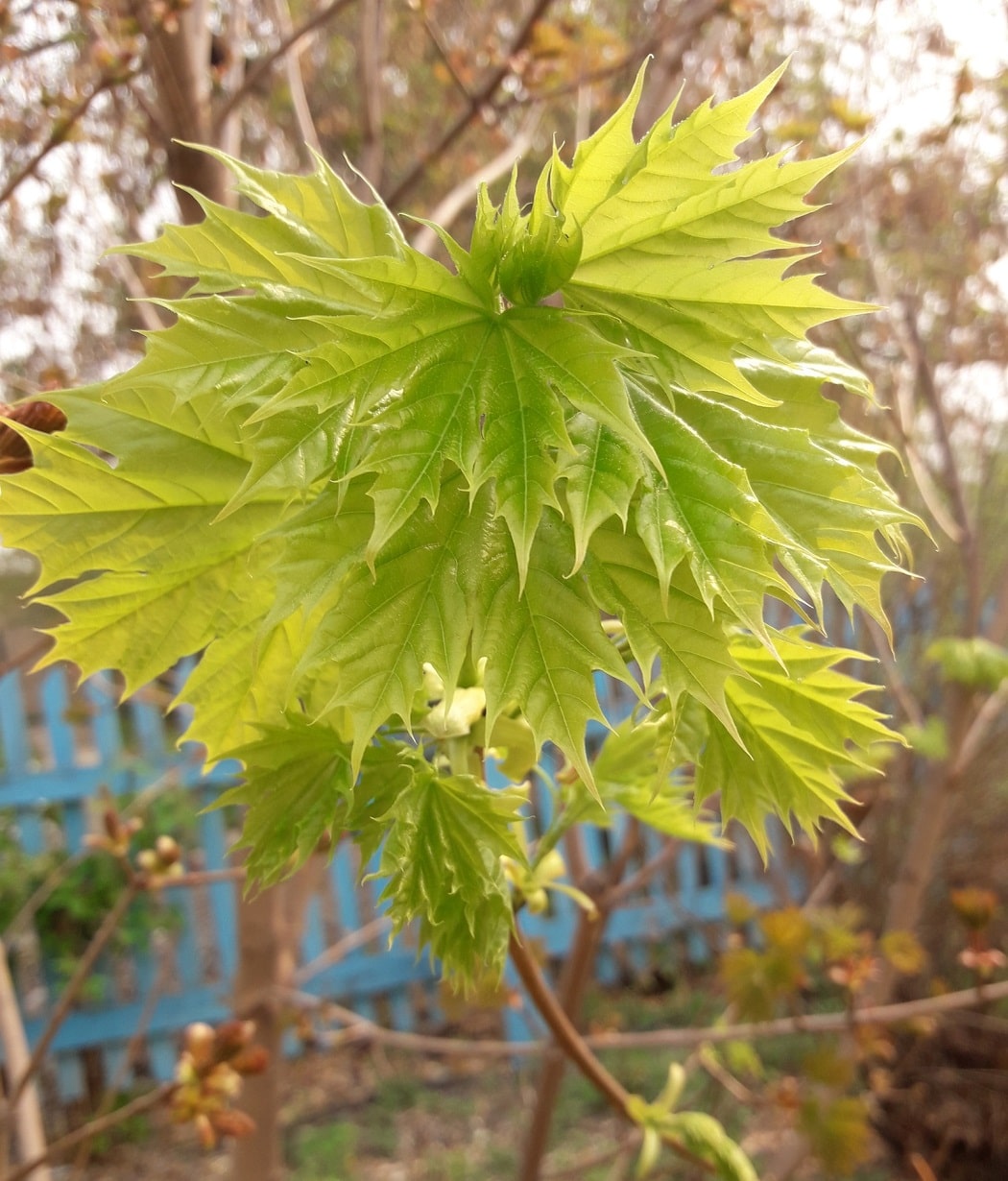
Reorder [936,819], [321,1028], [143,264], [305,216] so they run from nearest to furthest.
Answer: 1. [305,216]
2. [936,819]
3. [143,264]
4. [321,1028]

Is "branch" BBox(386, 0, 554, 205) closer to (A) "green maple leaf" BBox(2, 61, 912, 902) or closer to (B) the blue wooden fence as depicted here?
(A) "green maple leaf" BBox(2, 61, 912, 902)

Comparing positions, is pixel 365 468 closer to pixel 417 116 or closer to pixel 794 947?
pixel 794 947

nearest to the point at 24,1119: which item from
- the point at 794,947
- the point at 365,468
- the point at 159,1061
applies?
the point at 794,947

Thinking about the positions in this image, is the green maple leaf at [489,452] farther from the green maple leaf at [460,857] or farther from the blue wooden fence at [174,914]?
the blue wooden fence at [174,914]

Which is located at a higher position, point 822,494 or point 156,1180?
point 822,494

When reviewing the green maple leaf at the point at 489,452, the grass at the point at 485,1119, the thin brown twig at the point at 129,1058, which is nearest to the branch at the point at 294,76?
the green maple leaf at the point at 489,452
